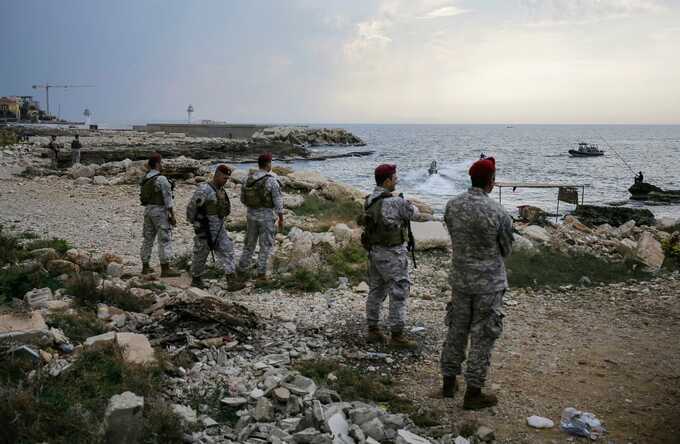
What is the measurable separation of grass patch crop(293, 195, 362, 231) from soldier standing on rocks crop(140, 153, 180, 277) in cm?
428

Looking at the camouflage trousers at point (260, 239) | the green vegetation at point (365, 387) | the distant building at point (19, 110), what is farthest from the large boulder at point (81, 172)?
the distant building at point (19, 110)

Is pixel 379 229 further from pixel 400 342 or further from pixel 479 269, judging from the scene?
pixel 479 269

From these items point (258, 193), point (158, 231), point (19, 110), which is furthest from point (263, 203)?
point (19, 110)

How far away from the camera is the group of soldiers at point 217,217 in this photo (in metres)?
7.45

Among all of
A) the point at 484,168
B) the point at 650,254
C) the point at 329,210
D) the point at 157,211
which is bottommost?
the point at 650,254

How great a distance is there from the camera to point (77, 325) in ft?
17.4

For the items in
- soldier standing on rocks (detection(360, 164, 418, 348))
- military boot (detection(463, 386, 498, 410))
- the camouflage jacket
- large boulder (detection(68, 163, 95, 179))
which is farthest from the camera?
large boulder (detection(68, 163, 95, 179))

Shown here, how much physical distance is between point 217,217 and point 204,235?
0.30 metres

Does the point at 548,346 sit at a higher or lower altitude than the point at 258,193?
lower

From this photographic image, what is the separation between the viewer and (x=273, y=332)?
241 inches

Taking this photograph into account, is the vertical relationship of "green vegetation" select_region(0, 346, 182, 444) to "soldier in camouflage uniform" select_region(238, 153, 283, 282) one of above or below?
below

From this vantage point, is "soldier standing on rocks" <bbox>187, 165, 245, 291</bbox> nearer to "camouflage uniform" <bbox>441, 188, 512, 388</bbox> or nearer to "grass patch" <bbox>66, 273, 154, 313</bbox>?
"grass patch" <bbox>66, 273, 154, 313</bbox>

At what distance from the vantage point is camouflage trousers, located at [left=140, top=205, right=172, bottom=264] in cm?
799

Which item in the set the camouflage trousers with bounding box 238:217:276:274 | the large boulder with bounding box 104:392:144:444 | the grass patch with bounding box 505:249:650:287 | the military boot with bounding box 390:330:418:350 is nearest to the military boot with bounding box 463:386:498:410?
the military boot with bounding box 390:330:418:350
